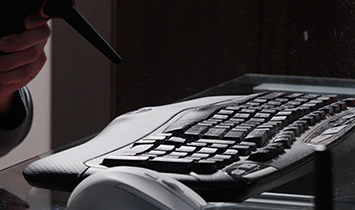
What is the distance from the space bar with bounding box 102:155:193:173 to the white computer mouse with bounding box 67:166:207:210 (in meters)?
0.04

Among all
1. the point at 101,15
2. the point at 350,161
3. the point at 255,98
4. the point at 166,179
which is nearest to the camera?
the point at 166,179

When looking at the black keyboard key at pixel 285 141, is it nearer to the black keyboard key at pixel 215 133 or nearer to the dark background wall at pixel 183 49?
the black keyboard key at pixel 215 133

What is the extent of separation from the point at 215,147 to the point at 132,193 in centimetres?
12

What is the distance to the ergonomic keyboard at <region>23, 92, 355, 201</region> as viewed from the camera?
14.7 inches

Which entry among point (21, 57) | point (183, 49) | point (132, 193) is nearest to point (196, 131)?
point (132, 193)

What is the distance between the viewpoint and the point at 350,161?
18.4 inches

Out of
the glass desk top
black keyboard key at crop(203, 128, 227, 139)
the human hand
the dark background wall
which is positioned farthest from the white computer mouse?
the dark background wall

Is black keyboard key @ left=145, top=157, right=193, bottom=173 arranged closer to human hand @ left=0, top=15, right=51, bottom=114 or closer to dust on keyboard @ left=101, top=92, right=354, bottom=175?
dust on keyboard @ left=101, top=92, right=354, bottom=175

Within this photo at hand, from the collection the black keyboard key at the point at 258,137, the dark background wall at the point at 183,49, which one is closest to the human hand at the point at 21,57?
the dark background wall at the point at 183,49

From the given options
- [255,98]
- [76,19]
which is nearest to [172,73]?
[255,98]

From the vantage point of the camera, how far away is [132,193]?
12.5 inches

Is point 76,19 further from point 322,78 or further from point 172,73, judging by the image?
point 322,78

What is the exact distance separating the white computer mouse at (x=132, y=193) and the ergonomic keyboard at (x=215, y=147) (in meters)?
0.03

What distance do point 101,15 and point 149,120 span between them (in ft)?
1.09
